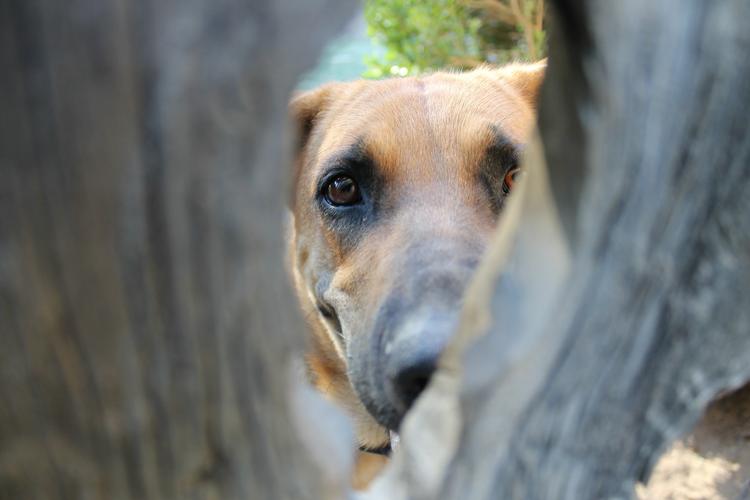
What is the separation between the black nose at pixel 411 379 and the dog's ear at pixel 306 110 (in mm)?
1539

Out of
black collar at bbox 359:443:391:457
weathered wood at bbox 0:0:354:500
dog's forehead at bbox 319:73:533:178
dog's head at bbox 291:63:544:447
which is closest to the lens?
weathered wood at bbox 0:0:354:500

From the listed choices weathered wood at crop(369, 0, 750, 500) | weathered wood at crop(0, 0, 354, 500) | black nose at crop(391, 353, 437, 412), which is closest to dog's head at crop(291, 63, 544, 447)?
black nose at crop(391, 353, 437, 412)

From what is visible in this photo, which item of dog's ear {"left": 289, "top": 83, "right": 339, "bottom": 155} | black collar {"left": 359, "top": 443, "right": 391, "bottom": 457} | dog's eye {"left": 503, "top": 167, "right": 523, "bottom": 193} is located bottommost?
black collar {"left": 359, "top": 443, "right": 391, "bottom": 457}

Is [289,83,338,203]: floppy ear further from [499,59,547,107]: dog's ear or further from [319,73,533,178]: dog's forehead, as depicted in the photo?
[499,59,547,107]: dog's ear

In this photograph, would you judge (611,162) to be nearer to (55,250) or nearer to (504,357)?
(504,357)

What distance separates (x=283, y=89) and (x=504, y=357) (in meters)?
0.36

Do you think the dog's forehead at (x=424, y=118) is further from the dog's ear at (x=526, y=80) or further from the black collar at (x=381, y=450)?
the black collar at (x=381, y=450)

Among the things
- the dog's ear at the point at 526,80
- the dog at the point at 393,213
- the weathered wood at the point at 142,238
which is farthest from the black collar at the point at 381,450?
the weathered wood at the point at 142,238

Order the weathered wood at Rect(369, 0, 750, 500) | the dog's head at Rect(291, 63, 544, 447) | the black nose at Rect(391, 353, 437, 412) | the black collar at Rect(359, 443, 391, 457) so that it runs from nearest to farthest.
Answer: the weathered wood at Rect(369, 0, 750, 500) → the black nose at Rect(391, 353, 437, 412) → the dog's head at Rect(291, 63, 544, 447) → the black collar at Rect(359, 443, 391, 457)

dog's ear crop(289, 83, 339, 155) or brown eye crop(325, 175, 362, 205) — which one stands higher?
dog's ear crop(289, 83, 339, 155)

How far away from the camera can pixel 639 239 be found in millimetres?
660

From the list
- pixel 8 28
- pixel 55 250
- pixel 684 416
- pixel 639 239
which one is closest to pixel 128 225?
pixel 55 250

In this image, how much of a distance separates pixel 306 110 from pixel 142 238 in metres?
2.48

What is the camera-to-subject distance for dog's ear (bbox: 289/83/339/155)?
9.59 ft
